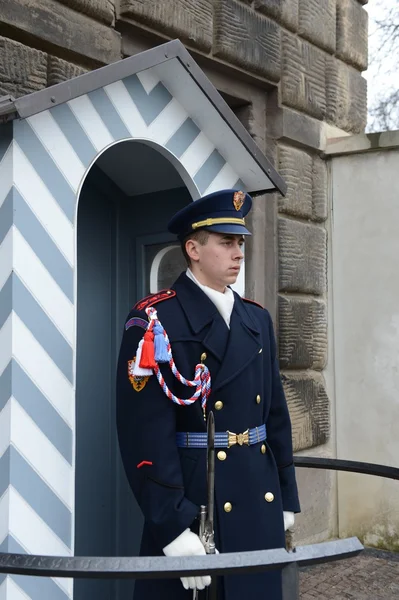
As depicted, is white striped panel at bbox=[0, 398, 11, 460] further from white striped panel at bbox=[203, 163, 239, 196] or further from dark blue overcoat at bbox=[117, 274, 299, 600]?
white striped panel at bbox=[203, 163, 239, 196]

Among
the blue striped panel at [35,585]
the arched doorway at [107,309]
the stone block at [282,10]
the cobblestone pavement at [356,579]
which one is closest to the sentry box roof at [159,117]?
the arched doorway at [107,309]

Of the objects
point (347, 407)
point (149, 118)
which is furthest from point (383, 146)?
point (149, 118)

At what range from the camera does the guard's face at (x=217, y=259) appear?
→ 2387 millimetres

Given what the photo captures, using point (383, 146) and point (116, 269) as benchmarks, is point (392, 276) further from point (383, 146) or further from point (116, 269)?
point (116, 269)

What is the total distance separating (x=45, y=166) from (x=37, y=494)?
2.93 ft

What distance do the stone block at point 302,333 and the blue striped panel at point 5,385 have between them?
2542 mm

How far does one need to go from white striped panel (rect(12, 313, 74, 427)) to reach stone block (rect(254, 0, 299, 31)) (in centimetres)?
293

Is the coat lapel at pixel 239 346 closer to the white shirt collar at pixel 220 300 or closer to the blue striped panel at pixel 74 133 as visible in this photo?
the white shirt collar at pixel 220 300

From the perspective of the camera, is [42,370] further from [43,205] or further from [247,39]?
[247,39]

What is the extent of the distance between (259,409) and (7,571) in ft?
3.21

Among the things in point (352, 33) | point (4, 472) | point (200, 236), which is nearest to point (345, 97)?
point (352, 33)

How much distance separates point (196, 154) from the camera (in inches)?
109

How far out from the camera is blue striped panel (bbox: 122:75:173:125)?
2553 millimetres

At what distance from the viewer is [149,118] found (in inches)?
103
